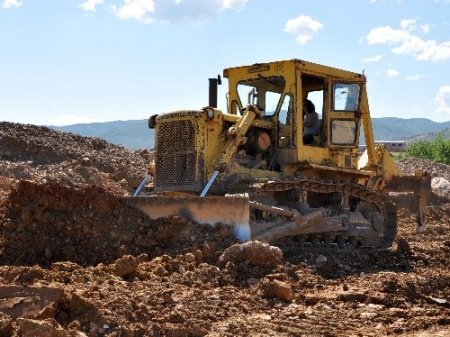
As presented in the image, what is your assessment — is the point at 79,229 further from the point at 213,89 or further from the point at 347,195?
the point at 347,195

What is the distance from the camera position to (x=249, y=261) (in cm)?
788

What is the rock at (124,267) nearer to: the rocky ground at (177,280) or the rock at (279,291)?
the rocky ground at (177,280)

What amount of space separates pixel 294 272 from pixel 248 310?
175 centimetres

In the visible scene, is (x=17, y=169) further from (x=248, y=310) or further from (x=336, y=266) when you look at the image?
(x=248, y=310)

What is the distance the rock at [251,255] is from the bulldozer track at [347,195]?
170 cm

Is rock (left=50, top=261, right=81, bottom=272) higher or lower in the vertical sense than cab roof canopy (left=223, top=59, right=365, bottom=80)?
lower

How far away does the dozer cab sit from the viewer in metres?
9.46

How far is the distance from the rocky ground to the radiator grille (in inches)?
53.4

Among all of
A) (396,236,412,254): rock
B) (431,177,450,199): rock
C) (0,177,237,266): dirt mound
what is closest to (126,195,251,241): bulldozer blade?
(0,177,237,266): dirt mound

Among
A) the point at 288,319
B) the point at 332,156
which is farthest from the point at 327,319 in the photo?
the point at 332,156

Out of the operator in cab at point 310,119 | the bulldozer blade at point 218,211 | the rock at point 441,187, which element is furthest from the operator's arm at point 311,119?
the rock at point 441,187

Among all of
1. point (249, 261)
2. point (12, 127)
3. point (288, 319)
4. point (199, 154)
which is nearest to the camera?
point (288, 319)

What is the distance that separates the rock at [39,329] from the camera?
473cm

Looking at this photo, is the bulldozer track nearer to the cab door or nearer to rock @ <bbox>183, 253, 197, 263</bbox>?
the cab door
